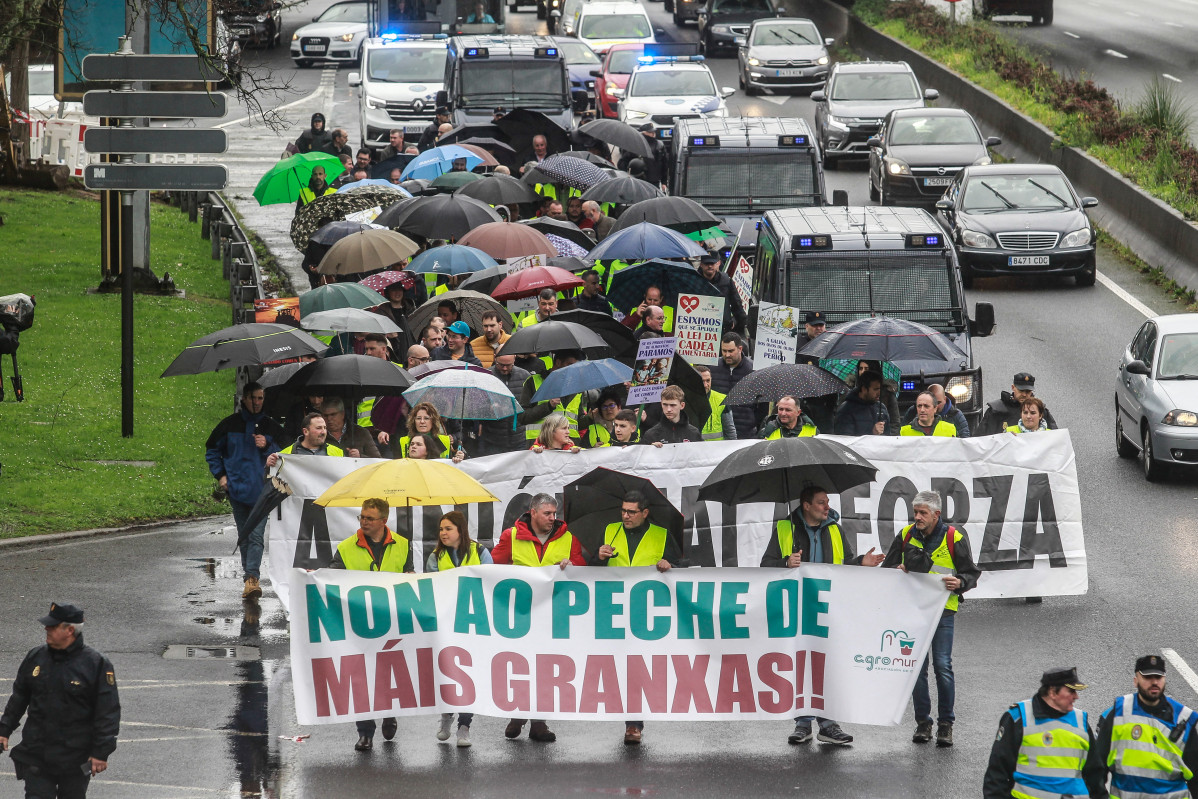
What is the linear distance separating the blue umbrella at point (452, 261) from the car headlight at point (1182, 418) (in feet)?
23.1

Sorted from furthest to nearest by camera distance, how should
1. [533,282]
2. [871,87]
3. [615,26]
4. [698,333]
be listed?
[615,26] < [871,87] < [533,282] < [698,333]

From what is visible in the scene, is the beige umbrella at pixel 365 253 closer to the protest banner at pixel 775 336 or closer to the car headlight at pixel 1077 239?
the protest banner at pixel 775 336

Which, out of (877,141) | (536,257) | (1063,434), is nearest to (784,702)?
(1063,434)

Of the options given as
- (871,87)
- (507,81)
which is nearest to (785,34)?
(871,87)

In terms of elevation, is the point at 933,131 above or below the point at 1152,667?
above

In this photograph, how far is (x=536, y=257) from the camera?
17688 millimetres

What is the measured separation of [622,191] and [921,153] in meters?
8.75

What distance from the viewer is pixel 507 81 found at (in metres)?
29.0

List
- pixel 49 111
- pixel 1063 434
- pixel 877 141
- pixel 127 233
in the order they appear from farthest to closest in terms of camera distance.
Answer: pixel 49 111, pixel 877 141, pixel 127 233, pixel 1063 434

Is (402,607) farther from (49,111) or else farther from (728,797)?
(49,111)

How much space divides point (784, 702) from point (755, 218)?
490 inches

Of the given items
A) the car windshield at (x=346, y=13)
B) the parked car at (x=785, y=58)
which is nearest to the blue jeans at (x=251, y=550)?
the parked car at (x=785, y=58)

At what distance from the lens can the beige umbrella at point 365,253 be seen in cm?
1814

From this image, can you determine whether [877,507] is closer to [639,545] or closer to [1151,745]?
[639,545]
